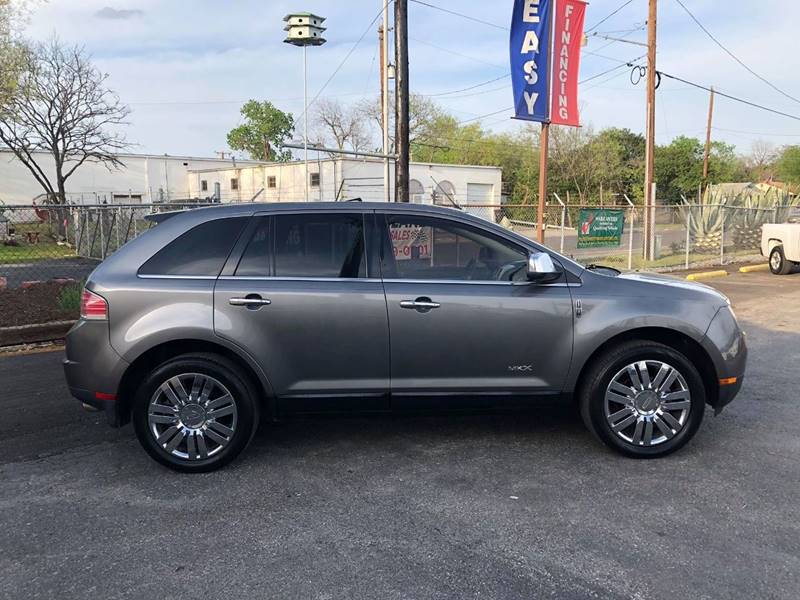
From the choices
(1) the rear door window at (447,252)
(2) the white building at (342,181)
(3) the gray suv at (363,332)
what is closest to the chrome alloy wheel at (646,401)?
(3) the gray suv at (363,332)

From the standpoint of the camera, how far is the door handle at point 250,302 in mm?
4105

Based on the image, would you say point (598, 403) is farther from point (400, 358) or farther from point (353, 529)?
point (353, 529)

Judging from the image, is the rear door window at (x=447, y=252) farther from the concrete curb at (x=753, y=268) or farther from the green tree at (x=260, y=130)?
the green tree at (x=260, y=130)

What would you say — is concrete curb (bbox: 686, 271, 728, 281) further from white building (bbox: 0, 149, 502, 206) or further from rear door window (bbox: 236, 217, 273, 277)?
white building (bbox: 0, 149, 502, 206)

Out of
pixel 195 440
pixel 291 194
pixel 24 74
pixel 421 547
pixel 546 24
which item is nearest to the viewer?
pixel 421 547

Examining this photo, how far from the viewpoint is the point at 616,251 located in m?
18.6

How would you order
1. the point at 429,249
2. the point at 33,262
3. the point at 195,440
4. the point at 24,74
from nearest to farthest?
1. the point at 195,440
2. the point at 429,249
3. the point at 33,262
4. the point at 24,74

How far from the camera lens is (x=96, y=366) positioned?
13.4 ft

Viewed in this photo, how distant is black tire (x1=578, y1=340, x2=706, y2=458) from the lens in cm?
425

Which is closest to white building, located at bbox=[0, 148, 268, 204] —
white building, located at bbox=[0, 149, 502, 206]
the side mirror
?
white building, located at bbox=[0, 149, 502, 206]

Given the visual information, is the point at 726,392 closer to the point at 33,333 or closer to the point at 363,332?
the point at 363,332

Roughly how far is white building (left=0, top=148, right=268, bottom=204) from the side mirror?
42745mm

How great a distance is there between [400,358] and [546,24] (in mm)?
8165

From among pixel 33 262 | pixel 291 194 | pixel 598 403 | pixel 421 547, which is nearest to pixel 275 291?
pixel 421 547
